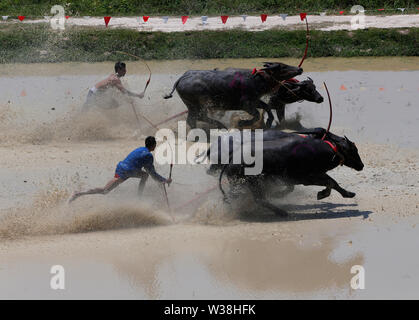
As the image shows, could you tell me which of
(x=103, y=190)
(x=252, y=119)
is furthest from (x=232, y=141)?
(x=252, y=119)

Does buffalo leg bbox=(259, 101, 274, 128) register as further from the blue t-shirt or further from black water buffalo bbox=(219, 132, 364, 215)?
the blue t-shirt

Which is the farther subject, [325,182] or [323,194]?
[323,194]

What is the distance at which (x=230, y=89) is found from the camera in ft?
37.6

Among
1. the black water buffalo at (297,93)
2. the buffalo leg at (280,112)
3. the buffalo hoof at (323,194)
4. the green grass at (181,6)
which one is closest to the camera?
the buffalo hoof at (323,194)

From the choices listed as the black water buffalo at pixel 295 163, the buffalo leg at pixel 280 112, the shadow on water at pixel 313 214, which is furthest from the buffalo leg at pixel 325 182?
the buffalo leg at pixel 280 112

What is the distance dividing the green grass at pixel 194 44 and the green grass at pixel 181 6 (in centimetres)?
253

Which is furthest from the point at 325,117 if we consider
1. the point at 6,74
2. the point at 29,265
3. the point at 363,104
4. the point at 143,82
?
the point at 6,74

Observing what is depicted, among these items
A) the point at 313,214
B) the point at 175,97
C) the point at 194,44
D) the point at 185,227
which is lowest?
the point at 185,227

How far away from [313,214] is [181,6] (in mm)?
14117

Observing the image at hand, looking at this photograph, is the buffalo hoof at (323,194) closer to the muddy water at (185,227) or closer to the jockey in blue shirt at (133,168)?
the muddy water at (185,227)

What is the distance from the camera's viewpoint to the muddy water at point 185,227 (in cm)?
702

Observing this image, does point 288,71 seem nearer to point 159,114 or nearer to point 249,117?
point 249,117

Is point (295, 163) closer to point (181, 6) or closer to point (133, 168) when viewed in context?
point (133, 168)

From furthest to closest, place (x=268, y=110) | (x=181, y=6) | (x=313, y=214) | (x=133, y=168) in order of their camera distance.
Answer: (x=181, y=6)
(x=268, y=110)
(x=313, y=214)
(x=133, y=168)
